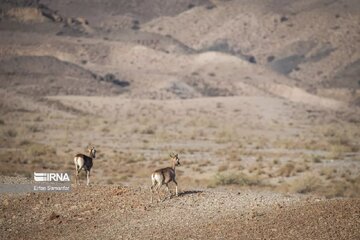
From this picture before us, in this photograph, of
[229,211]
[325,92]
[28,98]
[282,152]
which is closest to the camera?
[229,211]

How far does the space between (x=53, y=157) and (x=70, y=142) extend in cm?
1182

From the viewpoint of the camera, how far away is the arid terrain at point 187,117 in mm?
17391

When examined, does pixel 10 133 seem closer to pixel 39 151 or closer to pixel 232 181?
pixel 39 151

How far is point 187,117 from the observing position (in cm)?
8406

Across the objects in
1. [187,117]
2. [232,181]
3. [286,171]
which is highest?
[187,117]

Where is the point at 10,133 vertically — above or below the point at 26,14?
below

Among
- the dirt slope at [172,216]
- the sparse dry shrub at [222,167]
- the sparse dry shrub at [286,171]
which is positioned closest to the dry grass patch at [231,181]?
the sparse dry shrub at [286,171]

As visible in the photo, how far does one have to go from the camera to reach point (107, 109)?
86.1 metres

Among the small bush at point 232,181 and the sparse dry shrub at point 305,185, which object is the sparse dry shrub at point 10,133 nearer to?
the small bush at point 232,181

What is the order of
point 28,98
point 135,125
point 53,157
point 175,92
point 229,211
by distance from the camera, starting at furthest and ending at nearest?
point 175,92, point 28,98, point 135,125, point 53,157, point 229,211

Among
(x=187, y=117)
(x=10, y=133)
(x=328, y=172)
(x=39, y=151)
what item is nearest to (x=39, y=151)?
(x=39, y=151)

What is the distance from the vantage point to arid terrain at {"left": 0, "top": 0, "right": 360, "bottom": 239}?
17.4m

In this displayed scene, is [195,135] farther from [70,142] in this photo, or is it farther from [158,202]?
[158,202]

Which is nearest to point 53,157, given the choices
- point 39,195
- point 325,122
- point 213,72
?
point 39,195
